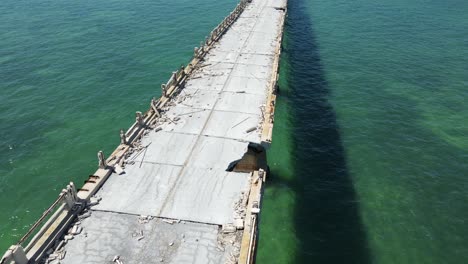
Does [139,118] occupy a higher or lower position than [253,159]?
higher

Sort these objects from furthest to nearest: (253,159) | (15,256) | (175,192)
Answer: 1. (253,159)
2. (175,192)
3. (15,256)

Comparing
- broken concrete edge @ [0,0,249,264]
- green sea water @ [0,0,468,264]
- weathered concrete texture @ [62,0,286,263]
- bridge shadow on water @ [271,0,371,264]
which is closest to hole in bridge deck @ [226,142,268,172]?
weathered concrete texture @ [62,0,286,263]

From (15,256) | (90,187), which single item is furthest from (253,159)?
(15,256)

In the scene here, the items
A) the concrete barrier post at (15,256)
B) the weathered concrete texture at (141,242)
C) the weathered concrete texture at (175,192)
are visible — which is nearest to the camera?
the concrete barrier post at (15,256)

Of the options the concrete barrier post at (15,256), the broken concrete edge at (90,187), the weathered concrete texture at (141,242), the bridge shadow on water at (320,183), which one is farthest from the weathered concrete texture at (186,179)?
the bridge shadow on water at (320,183)

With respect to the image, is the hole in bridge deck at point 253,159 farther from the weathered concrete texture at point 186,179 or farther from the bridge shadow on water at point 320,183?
the bridge shadow on water at point 320,183

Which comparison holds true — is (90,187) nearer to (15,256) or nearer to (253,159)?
(15,256)
